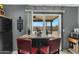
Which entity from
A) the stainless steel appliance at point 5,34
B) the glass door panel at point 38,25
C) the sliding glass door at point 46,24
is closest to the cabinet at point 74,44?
the sliding glass door at point 46,24

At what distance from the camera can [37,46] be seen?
102 inches

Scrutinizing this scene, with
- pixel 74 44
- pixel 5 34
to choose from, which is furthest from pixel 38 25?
pixel 74 44

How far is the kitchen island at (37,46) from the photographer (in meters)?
2.27

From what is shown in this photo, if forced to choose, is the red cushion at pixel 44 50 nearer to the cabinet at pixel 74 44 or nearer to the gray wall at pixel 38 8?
the gray wall at pixel 38 8

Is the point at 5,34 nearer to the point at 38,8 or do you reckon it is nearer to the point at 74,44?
the point at 38,8

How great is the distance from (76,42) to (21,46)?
1.43 meters

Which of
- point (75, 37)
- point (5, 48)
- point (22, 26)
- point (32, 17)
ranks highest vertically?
point (32, 17)

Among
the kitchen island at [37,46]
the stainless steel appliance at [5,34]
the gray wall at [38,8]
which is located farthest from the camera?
the gray wall at [38,8]

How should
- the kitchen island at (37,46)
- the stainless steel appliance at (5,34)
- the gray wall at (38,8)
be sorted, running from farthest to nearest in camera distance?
1. the gray wall at (38,8)
2. the stainless steel appliance at (5,34)
3. the kitchen island at (37,46)
